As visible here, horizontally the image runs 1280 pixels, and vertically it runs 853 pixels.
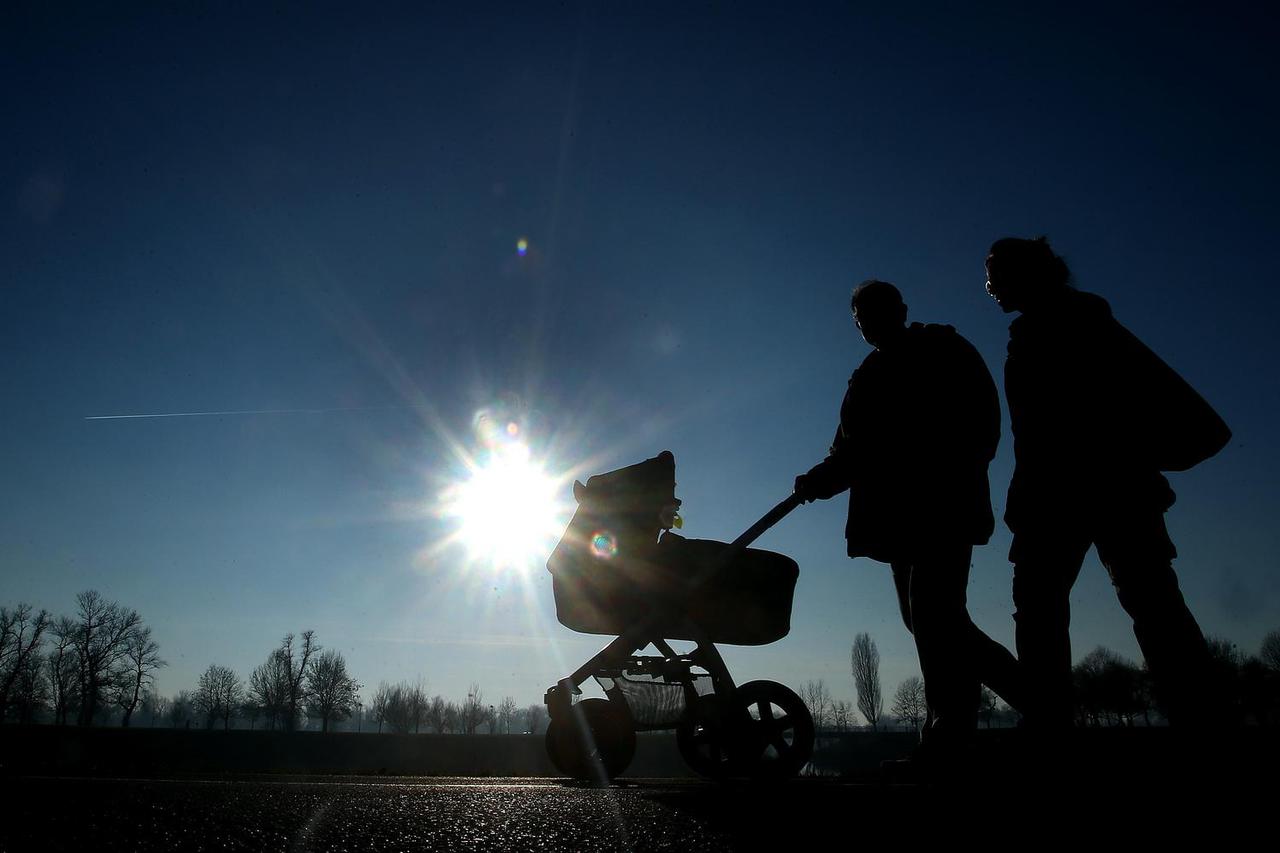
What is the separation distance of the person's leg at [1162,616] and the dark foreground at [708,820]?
85 cm

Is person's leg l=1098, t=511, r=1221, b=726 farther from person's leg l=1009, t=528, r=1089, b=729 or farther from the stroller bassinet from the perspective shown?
the stroller bassinet

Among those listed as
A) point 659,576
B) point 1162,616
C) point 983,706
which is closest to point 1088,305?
point 1162,616

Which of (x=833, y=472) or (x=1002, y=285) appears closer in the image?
(x=1002, y=285)

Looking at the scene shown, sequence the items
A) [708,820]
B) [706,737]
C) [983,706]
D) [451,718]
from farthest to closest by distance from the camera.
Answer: [451,718] < [983,706] < [706,737] < [708,820]

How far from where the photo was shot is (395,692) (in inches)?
4363

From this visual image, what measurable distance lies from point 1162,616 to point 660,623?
2.38 metres

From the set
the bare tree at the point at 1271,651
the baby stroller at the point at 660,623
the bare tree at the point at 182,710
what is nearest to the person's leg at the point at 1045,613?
the baby stroller at the point at 660,623

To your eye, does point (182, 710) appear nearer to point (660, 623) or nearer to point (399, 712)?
point (399, 712)

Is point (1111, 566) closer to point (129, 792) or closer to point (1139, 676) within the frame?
point (129, 792)

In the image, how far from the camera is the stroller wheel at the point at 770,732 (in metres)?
3.83

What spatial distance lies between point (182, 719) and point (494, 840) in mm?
149258

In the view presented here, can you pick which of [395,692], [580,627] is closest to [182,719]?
[395,692]

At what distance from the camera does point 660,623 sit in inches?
161

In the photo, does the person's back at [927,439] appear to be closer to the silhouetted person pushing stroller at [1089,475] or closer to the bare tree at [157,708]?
the silhouetted person pushing stroller at [1089,475]
